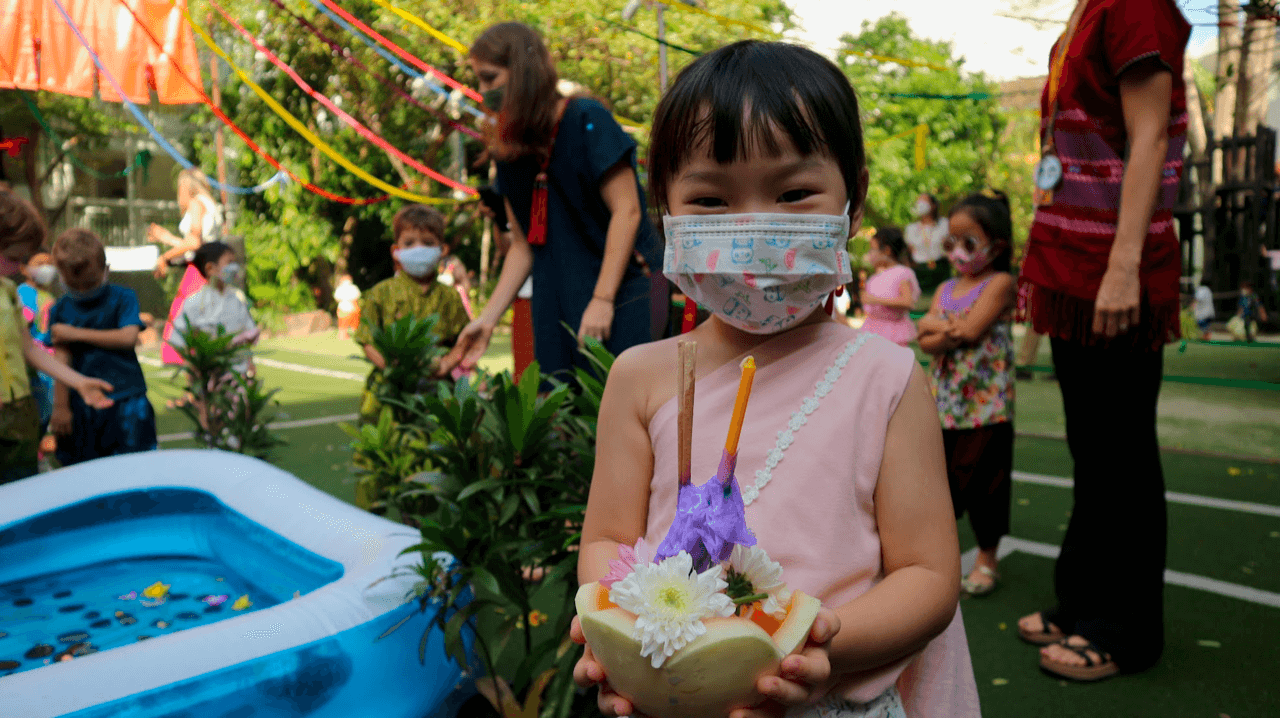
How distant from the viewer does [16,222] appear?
4.49 meters

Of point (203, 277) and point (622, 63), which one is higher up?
point (622, 63)

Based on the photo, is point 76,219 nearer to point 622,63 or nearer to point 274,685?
point 622,63

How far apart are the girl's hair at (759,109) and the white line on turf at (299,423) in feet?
24.5

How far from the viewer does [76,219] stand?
19.4 m

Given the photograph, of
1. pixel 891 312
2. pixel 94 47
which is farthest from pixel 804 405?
pixel 94 47

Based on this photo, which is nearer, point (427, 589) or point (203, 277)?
point (427, 589)

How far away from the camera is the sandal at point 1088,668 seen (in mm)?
2850

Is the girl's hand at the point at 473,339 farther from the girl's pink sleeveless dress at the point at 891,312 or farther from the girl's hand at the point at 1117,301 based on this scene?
the girl's pink sleeveless dress at the point at 891,312

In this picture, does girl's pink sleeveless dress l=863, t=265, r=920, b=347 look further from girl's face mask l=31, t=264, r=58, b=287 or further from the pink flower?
girl's face mask l=31, t=264, r=58, b=287

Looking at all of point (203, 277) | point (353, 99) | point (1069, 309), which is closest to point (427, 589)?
point (1069, 309)

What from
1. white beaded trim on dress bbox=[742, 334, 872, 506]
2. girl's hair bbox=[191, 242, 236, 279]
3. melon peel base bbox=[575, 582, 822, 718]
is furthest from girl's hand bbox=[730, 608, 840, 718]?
girl's hair bbox=[191, 242, 236, 279]

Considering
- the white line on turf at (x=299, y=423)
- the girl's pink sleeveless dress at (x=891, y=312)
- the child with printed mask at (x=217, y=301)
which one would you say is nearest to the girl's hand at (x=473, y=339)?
the child with printed mask at (x=217, y=301)

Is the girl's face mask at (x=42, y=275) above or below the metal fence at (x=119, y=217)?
below

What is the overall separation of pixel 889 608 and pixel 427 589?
1.67m
